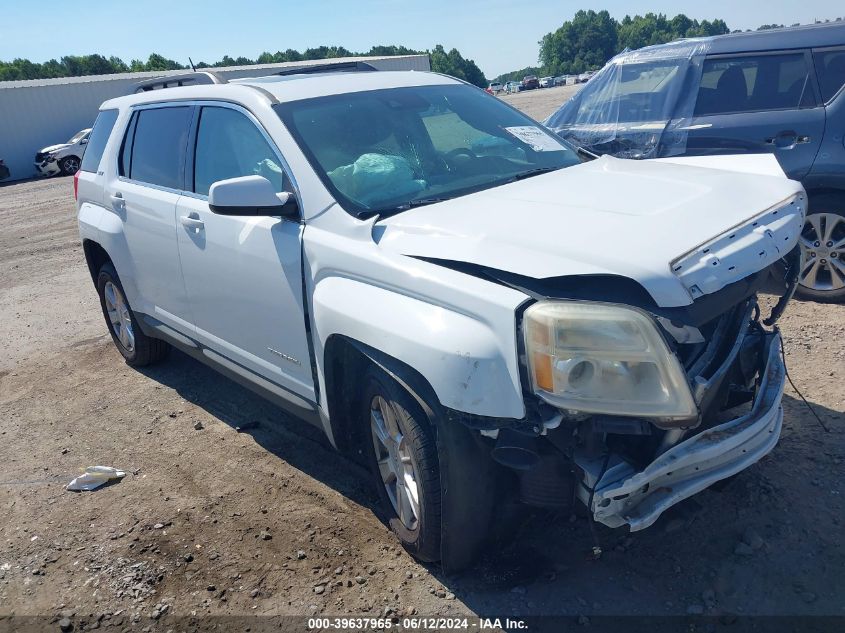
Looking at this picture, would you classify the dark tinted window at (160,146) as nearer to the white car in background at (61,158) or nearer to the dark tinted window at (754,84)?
the dark tinted window at (754,84)

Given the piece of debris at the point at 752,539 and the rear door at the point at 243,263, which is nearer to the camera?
the piece of debris at the point at 752,539

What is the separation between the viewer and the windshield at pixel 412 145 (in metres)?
3.20

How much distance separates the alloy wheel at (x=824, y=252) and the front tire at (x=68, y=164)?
2556 cm

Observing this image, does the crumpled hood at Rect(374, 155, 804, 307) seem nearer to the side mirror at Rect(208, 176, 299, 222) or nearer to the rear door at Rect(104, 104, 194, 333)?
the side mirror at Rect(208, 176, 299, 222)

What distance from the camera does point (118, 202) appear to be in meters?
4.70

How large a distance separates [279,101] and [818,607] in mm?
3113

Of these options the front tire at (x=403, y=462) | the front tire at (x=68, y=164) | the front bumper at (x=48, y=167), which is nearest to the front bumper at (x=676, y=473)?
the front tire at (x=403, y=462)

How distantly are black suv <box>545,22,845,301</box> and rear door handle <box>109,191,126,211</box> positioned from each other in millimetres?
3827

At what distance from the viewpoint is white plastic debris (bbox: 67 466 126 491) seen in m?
3.93

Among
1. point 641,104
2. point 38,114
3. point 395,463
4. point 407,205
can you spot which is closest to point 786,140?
point 641,104

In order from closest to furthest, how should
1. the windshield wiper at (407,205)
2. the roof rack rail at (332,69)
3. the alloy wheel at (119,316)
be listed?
the windshield wiper at (407,205) < the roof rack rail at (332,69) < the alloy wheel at (119,316)

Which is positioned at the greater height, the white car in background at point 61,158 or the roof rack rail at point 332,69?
the roof rack rail at point 332,69

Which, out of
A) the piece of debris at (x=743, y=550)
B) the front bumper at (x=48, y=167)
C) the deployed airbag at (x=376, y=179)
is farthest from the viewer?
the front bumper at (x=48, y=167)

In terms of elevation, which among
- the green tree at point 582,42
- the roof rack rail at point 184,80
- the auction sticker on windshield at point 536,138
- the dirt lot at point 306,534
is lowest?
the green tree at point 582,42
